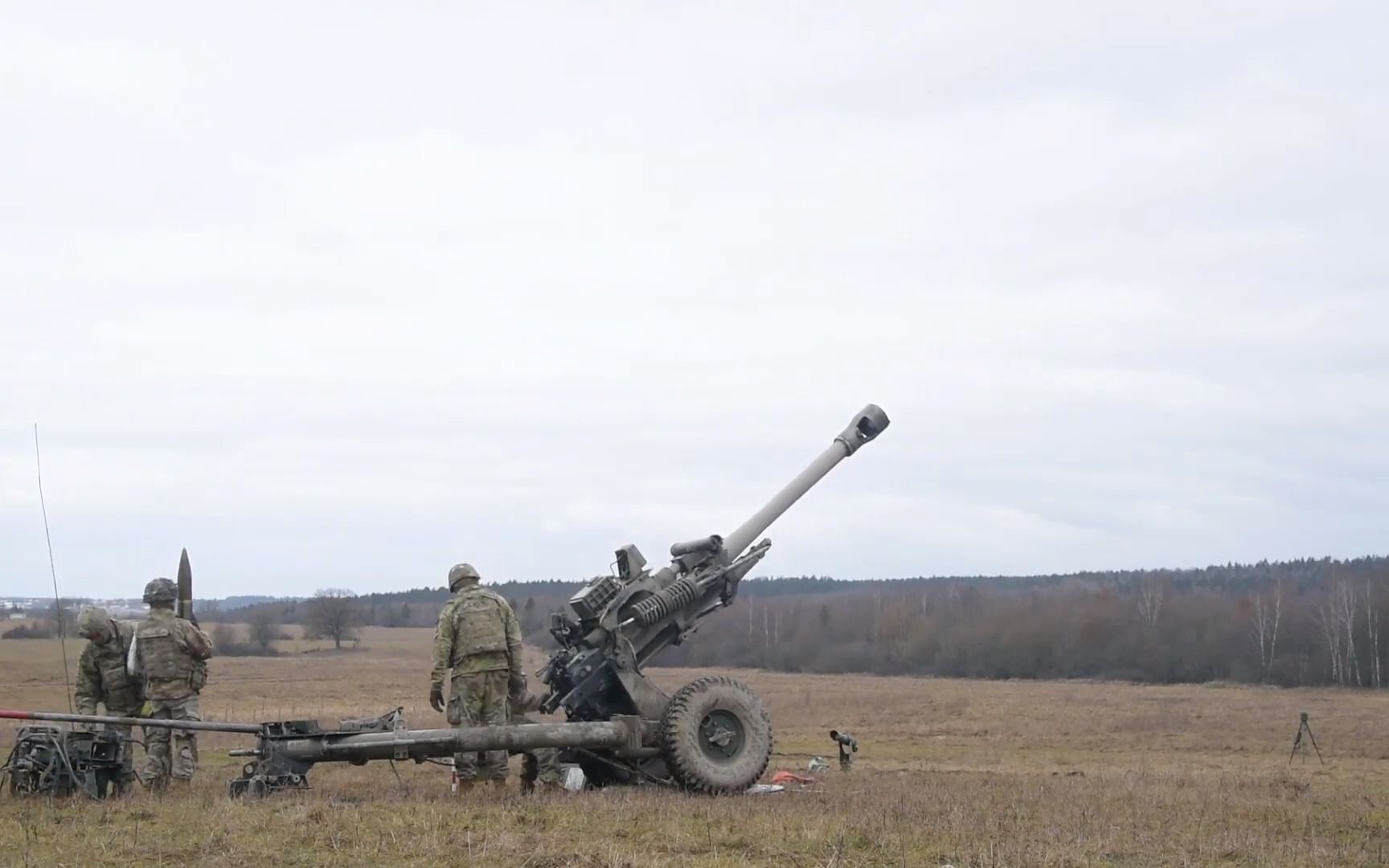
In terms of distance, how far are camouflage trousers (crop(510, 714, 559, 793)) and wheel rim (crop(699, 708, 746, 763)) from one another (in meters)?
1.35

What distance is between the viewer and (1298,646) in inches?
2849

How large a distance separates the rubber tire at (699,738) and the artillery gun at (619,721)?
0.03ft

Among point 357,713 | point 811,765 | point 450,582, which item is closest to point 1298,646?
point 357,713

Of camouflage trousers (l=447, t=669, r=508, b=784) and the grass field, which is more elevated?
camouflage trousers (l=447, t=669, r=508, b=784)

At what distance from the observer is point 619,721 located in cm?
1283

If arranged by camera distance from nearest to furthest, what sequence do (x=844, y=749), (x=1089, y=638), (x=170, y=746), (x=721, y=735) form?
(x=170, y=746), (x=721, y=735), (x=844, y=749), (x=1089, y=638)

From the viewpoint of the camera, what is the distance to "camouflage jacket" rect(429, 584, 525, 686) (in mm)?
12688

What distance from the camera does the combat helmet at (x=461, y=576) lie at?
43.0ft

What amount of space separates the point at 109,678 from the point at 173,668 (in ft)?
3.31

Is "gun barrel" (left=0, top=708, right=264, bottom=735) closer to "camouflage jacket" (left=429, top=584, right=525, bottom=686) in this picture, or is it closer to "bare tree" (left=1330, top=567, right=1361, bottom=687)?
"camouflage jacket" (left=429, top=584, right=525, bottom=686)

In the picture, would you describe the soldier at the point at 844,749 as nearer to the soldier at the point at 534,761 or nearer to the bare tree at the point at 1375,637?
the soldier at the point at 534,761

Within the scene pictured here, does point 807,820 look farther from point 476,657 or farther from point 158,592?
point 158,592

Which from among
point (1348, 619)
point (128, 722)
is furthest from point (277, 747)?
point (1348, 619)

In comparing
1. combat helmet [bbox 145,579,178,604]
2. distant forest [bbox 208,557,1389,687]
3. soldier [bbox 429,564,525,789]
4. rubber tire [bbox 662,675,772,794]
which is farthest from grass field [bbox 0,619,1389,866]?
distant forest [bbox 208,557,1389,687]
